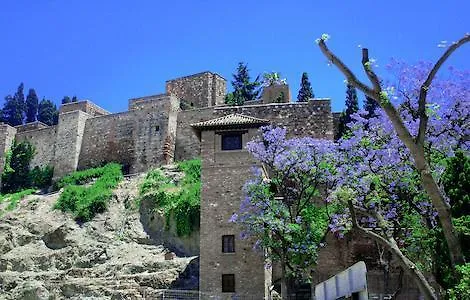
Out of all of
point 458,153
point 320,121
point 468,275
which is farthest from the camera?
point 320,121

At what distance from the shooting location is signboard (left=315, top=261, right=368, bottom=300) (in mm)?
6398

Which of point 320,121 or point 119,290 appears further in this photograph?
point 320,121

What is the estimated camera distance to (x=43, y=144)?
52094mm

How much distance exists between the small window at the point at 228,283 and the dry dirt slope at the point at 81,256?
261cm

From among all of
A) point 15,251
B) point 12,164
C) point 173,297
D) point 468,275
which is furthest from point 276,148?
point 12,164

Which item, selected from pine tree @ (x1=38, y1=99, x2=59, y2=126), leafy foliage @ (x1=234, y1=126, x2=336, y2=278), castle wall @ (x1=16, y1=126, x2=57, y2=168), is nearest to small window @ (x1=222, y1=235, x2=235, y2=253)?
leafy foliage @ (x1=234, y1=126, x2=336, y2=278)

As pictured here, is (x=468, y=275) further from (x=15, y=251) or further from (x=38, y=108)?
(x=38, y=108)

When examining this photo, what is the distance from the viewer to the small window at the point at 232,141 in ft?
97.7

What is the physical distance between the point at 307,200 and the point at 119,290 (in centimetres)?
930

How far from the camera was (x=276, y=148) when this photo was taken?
2598 cm

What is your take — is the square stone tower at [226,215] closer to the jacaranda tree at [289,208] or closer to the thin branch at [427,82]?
the jacaranda tree at [289,208]

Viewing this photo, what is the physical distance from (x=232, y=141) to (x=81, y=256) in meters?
10.7

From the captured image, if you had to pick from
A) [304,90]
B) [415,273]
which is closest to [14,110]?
[304,90]

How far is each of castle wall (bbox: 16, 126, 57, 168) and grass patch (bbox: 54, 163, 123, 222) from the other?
6329mm
